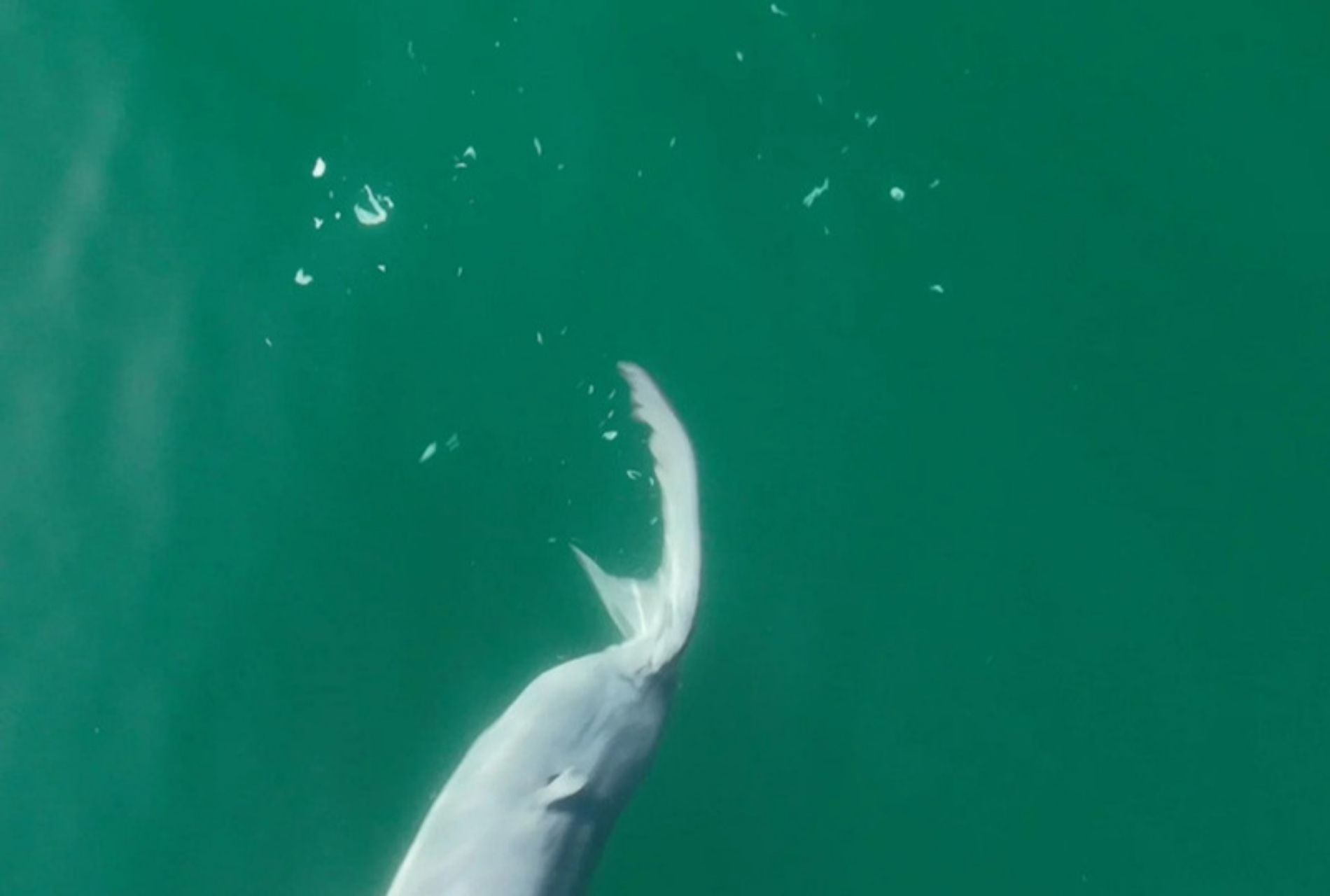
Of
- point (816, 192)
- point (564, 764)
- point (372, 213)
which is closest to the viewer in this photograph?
point (564, 764)

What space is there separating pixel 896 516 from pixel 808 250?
178 cm

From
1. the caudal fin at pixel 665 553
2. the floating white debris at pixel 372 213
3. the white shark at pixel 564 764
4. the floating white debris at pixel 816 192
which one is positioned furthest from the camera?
the floating white debris at pixel 816 192

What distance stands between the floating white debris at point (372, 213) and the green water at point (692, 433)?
11 cm

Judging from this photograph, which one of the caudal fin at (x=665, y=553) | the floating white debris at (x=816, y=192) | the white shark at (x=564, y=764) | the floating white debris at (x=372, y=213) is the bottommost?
the white shark at (x=564, y=764)

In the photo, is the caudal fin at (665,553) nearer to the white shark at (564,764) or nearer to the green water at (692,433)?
the white shark at (564,764)

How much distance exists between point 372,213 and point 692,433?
2377 millimetres

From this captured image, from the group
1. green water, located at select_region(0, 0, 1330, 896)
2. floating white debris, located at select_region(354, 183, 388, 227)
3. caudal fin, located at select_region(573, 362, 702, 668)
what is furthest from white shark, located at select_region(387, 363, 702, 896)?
floating white debris, located at select_region(354, 183, 388, 227)

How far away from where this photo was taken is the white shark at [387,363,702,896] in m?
6.91

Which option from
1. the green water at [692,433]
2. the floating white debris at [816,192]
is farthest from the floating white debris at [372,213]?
the floating white debris at [816,192]

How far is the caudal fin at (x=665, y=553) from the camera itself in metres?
7.65

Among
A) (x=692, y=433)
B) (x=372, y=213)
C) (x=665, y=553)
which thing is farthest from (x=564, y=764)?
(x=372, y=213)

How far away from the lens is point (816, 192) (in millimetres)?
9180

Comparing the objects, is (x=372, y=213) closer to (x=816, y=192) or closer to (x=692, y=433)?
(x=692, y=433)

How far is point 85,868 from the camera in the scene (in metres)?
7.80
